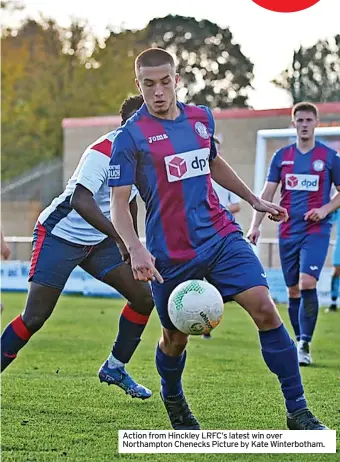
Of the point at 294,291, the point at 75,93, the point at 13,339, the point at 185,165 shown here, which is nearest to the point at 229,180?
the point at 185,165

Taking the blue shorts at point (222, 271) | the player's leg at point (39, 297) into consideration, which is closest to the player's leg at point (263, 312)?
the blue shorts at point (222, 271)

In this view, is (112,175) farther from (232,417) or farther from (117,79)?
(117,79)

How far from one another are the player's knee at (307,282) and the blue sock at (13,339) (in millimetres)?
3052

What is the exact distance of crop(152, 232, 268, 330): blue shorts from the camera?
4711mm

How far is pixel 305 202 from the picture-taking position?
26.9 feet

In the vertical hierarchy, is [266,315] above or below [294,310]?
above

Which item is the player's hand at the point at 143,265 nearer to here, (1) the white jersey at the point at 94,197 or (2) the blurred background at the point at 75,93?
(1) the white jersey at the point at 94,197

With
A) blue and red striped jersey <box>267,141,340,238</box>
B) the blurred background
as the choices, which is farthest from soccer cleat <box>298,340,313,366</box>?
the blurred background

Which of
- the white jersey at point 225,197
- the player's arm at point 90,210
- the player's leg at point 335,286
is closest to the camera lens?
the player's arm at point 90,210

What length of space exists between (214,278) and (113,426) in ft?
3.39

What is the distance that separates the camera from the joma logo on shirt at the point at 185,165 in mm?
4691

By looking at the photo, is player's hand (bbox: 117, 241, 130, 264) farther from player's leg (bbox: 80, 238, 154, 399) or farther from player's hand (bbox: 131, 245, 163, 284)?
player's leg (bbox: 80, 238, 154, 399)

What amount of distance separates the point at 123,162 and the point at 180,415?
140cm

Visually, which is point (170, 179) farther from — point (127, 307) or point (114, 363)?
point (114, 363)
